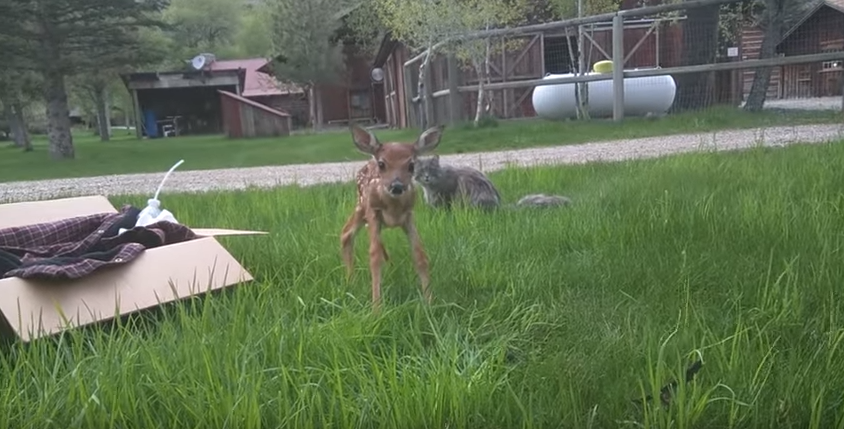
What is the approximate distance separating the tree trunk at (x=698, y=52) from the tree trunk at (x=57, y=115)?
11356mm

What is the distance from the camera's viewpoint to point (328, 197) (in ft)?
16.4

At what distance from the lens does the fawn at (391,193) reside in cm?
238

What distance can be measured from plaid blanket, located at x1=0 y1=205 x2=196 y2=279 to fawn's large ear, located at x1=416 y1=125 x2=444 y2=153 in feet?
3.49

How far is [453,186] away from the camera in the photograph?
4.80m

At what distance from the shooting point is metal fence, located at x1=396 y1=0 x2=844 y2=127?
468 inches

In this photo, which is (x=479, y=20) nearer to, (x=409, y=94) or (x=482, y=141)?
(x=482, y=141)

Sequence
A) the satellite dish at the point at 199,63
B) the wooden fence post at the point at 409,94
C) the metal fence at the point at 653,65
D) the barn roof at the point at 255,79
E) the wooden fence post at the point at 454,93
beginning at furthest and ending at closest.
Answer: the barn roof at the point at 255,79, the satellite dish at the point at 199,63, the wooden fence post at the point at 409,94, the wooden fence post at the point at 454,93, the metal fence at the point at 653,65

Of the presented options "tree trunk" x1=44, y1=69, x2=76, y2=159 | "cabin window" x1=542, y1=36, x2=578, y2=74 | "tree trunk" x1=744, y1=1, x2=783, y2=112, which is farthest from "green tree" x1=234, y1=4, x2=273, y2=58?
"tree trunk" x1=744, y1=1, x2=783, y2=112

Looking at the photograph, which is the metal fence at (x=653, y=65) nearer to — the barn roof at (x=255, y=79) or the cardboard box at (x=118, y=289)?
the cardboard box at (x=118, y=289)

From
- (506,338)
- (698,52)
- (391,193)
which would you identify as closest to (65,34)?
(698,52)

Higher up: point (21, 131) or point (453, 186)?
point (21, 131)

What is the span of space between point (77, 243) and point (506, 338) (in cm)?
197

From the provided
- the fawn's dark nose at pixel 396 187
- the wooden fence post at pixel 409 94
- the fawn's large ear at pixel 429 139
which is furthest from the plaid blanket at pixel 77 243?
the wooden fence post at pixel 409 94

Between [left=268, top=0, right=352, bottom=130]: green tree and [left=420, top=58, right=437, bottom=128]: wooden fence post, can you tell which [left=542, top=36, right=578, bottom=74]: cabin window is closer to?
[left=420, top=58, right=437, bottom=128]: wooden fence post
